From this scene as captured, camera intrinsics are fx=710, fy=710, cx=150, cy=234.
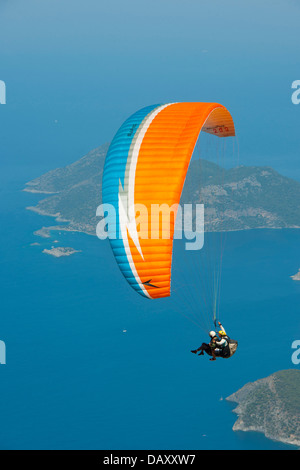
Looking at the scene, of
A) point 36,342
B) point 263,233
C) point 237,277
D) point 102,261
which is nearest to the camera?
point 36,342

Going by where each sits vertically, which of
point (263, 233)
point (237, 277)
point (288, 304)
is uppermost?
point (263, 233)

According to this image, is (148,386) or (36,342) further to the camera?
(36,342)

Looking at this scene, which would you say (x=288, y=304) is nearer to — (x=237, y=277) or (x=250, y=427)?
(x=237, y=277)

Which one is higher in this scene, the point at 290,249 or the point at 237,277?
the point at 290,249

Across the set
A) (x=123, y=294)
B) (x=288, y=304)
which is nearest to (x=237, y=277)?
A: (x=288, y=304)

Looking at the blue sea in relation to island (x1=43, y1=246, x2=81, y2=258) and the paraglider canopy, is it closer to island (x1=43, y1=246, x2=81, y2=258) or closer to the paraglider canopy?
island (x1=43, y1=246, x2=81, y2=258)

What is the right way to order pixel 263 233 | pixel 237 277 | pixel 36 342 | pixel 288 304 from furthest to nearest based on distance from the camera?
1. pixel 263 233
2. pixel 237 277
3. pixel 288 304
4. pixel 36 342
